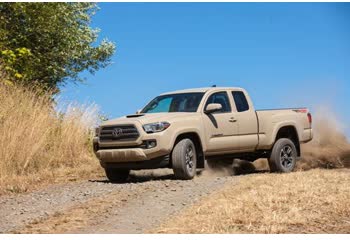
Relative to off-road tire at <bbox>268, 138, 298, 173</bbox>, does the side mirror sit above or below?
above

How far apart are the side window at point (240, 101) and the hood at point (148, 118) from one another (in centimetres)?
160

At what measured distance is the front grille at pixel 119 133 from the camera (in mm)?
11641

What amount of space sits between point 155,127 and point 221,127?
5.75 ft

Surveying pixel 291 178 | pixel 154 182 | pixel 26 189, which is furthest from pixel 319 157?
pixel 26 189

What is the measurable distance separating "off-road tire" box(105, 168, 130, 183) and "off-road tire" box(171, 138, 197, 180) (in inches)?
62.7

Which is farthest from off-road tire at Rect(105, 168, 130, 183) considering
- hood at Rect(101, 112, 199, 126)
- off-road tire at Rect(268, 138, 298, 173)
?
off-road tire at Rect(268, 138, 298, 173)

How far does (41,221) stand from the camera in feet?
28.1

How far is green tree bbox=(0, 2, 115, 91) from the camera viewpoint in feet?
80.7

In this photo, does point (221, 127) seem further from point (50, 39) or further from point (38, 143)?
point (50, 39)

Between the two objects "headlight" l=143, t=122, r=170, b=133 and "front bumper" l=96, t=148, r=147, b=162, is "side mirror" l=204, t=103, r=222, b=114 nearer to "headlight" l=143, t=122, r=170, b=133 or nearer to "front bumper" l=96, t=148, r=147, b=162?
"headlight" l=143, t=122, r=170, b=133

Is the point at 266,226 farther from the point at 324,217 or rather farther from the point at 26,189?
the point at 26,189

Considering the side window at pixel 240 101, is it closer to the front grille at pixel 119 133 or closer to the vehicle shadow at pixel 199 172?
the vehicle shadow at pixel 199 172

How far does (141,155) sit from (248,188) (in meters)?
2.33

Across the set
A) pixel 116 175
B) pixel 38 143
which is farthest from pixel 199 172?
pixel 38 143
